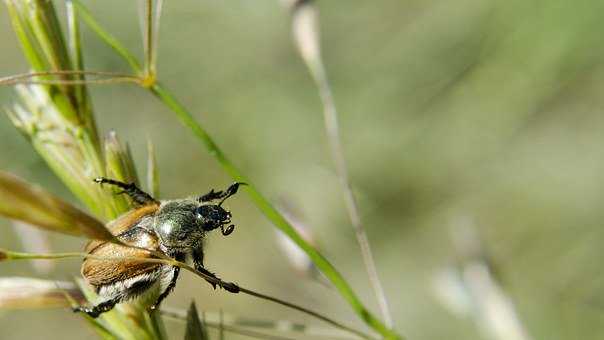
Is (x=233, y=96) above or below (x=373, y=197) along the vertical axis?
above

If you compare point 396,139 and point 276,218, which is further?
point 396,139

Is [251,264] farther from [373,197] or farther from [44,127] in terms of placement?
[44,127]

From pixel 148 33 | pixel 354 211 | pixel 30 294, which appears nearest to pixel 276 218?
pixel 354 211

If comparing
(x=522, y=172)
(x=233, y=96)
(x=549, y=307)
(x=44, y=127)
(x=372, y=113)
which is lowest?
(x=44, y=127)

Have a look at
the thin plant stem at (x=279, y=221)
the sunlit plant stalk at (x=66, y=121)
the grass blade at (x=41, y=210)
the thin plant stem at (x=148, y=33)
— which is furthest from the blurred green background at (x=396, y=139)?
the grass blade at (x=41, y=210)

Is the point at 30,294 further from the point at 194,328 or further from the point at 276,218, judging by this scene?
the point at 276,218

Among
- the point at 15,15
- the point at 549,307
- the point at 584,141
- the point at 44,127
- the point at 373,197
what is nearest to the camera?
the point at 15,15

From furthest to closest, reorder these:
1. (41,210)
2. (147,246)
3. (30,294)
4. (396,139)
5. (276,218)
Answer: (396,139) < (147,246) < (30,294) < (276,218) < (41,210)

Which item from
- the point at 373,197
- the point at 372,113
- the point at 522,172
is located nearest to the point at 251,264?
the point at 373,197
